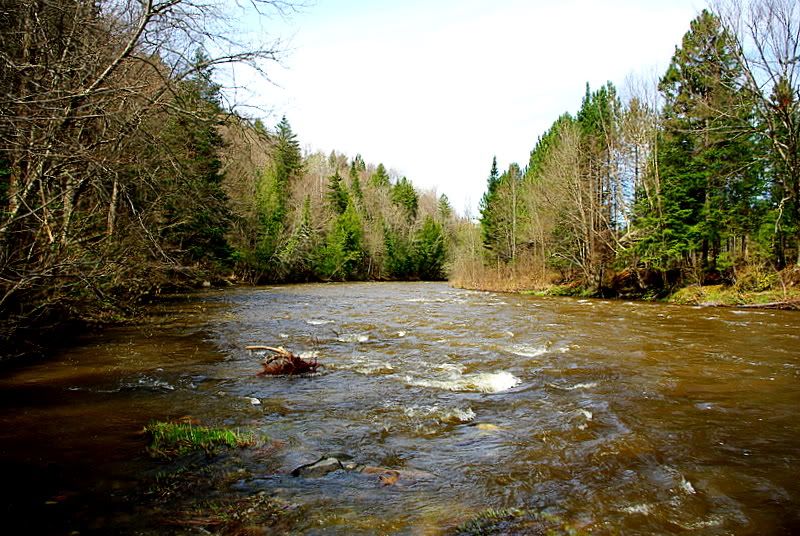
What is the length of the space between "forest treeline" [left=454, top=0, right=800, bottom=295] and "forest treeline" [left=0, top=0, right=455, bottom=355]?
20.6m

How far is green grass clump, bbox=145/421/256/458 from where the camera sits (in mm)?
5066

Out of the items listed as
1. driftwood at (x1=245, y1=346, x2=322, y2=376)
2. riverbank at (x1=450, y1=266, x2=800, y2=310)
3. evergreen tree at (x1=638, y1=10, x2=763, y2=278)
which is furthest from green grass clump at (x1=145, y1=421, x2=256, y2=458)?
evergreen tree at (x1=638, y1=10, x2=763, y2=278)

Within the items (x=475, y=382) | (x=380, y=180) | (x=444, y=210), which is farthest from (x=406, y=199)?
(x=475, y=382)

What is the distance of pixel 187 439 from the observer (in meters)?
5.29

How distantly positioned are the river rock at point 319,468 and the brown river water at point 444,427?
0.45ft

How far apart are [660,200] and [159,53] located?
25994mm

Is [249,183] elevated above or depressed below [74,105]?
above

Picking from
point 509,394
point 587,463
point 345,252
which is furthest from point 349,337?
point 345,252

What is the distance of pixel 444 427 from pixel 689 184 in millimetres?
24310

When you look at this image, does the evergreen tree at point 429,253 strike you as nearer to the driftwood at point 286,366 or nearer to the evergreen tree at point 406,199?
the evergreen tree at point 406,199

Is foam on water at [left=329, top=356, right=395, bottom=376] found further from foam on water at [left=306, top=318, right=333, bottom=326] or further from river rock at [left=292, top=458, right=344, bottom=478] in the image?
foam on water at [left=306, top=318, right=333, bottom=326]

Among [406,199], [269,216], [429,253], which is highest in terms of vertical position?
[406,199]

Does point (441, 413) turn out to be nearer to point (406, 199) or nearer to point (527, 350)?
point (527, 350)

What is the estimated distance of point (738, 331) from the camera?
1387cm
